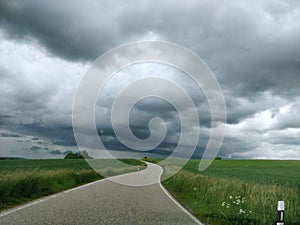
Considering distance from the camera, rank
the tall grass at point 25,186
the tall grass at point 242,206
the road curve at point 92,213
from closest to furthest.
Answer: the road curve at point 92,213 < the tall grass at point 242,206 < the tall grass at point 25,186

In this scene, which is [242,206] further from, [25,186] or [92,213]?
[25,186]

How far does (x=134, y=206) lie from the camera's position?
12.5 m

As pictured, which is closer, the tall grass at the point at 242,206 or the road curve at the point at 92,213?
the road curve at the point at 92,213

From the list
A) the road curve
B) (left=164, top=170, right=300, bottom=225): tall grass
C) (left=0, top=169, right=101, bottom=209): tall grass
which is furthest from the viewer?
(left=0, top=169, right=101, bottom=209): tall grass

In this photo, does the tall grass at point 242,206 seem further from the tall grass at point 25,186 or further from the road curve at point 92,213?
the tall grass at point 25,186

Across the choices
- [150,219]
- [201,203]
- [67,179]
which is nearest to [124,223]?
[150,219]

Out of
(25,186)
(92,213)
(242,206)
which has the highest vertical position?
(242,206)

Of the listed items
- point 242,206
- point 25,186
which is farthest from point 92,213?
point 25,186

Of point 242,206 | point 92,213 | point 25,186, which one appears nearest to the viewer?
point 92,213

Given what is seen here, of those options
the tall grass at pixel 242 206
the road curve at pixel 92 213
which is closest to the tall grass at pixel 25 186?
the road curve at pixel 92 213

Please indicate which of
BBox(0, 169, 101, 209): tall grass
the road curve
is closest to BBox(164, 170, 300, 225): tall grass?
the road curve

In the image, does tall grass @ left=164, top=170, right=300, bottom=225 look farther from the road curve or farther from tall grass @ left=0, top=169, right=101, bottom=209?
tall grass @ left=0, top=169, right=101, bottom=209

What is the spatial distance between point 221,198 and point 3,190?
8.01m

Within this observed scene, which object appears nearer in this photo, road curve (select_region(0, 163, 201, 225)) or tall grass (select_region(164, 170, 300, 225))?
road curve (select_region(0, 163, 201, 225))
